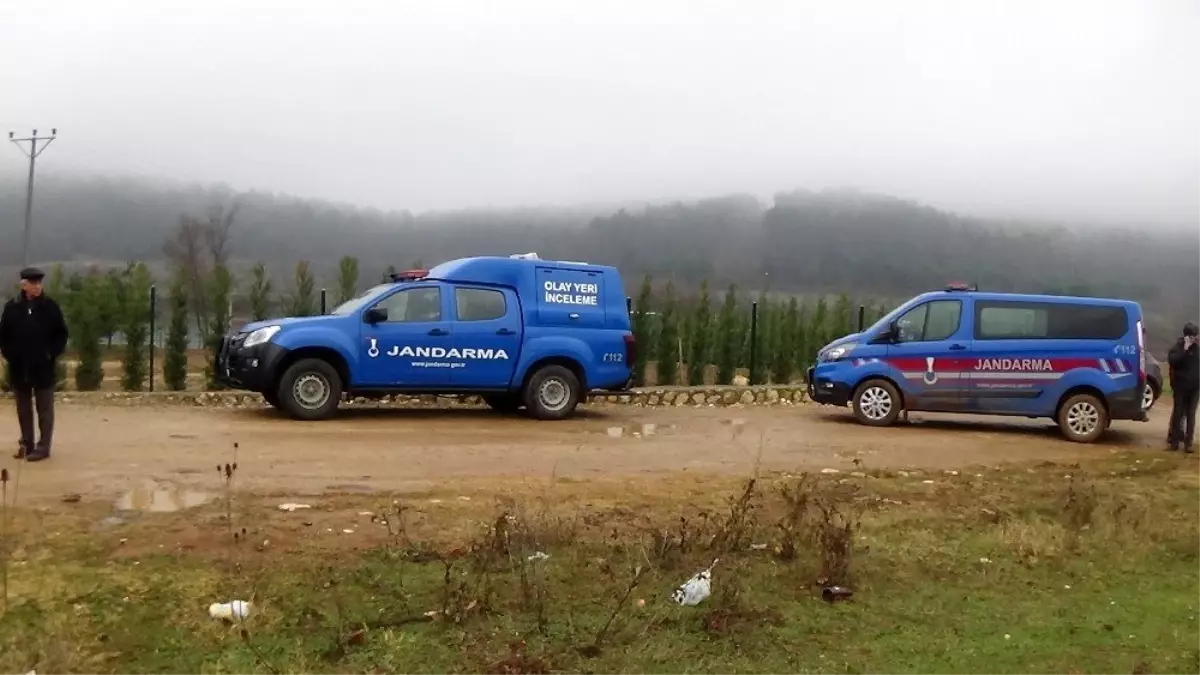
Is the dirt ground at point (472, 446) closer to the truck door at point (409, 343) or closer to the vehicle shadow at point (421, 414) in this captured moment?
the vehicle shadow at point (421, 414)

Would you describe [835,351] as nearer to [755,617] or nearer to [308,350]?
[308,350]

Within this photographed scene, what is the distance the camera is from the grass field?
493cm

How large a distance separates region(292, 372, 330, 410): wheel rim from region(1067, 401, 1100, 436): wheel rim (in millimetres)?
9704

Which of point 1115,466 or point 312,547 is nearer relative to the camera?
point 312,547

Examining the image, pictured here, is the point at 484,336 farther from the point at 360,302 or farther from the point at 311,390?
the point at 311,390

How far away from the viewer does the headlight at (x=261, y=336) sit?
13239 millimetres

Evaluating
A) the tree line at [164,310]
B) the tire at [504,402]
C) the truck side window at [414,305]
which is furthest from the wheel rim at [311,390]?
the tree line at [164,310]

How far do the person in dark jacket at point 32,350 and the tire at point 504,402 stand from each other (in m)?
6.74

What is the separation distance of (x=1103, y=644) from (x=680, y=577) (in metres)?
2.18

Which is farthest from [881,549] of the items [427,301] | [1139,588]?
[427,301]

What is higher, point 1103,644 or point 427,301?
point 427,301

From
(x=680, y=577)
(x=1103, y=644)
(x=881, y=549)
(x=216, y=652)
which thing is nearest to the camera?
(x=216, y=652)

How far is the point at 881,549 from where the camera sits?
7086 millimetres

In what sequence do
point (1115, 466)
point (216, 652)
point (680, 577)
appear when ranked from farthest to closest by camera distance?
point (1115, 466) < point (680, 577) < point (216, 652)
